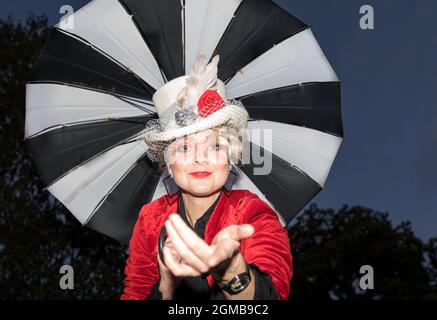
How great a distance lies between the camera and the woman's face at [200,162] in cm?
300

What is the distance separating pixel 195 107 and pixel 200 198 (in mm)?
475

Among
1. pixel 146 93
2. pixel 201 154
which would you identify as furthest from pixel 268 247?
pixel 146 93

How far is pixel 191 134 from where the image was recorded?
9.86 ft

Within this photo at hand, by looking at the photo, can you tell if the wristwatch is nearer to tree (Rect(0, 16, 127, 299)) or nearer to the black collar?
the black collar

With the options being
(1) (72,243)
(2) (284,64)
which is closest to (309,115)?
(2) (284,64)

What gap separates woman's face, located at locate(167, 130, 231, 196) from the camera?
9.85 ft

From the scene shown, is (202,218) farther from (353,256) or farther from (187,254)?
(353,256)

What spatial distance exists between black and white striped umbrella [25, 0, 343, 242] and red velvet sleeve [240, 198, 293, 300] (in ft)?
2.46

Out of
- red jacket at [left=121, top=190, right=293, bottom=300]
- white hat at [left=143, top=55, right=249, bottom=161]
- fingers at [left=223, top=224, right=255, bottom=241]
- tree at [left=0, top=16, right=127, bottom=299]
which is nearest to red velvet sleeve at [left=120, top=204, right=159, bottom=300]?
red jacket at [left=121, top=190, right=293, bottom=300]

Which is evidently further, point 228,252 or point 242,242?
point 242,242

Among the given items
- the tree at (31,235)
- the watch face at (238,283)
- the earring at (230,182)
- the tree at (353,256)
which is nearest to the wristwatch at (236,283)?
the watch face at (238,283)

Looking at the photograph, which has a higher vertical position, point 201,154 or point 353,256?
point 353,256

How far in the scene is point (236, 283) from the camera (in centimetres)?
211

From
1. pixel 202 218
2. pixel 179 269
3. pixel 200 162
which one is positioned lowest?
pixel 179 269
